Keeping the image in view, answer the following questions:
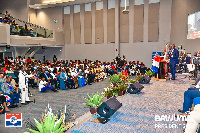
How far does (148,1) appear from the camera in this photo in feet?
51.6

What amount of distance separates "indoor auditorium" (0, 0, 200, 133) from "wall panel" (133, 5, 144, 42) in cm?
9

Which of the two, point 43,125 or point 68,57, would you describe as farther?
point 68,57

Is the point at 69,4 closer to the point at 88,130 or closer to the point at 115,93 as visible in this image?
the point at 115,93

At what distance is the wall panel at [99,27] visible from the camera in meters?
17.7

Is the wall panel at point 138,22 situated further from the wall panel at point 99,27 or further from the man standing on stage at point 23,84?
the man standing on stage at point 23,84

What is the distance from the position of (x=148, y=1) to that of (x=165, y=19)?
7.42 feet

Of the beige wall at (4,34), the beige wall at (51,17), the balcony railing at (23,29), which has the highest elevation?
the beige wall at (51,17)

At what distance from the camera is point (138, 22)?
53.2ft

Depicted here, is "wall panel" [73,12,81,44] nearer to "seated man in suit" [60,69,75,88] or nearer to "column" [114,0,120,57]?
"column" [114,0,120,57]

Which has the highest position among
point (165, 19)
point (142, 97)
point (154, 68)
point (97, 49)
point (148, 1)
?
point (148, 1)

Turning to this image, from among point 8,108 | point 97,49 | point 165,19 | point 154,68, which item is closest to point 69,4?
point 97,49

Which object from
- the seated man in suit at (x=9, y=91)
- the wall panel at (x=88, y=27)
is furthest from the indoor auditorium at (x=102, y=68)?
the wall panel at (x=88, y=27)

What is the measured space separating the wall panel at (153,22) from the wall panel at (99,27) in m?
4.71

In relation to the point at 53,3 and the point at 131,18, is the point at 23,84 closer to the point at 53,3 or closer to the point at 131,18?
the point at 131,18
